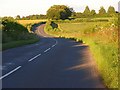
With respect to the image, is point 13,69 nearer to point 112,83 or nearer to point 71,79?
point 71,79

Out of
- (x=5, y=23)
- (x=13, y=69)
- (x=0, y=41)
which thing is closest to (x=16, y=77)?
(x=13, y=69)

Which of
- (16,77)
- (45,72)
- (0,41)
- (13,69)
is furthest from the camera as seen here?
(0,41)

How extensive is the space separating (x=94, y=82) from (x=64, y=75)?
210cm

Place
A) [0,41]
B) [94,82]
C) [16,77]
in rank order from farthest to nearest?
[0,41] < [16,77] < [94,82]

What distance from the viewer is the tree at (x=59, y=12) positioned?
170 m

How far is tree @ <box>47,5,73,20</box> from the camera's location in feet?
558

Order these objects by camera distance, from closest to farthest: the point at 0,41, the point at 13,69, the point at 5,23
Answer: the point at 13,69 → the point at 0,41 → the point at 5,23

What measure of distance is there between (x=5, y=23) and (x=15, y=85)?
41.0 meters

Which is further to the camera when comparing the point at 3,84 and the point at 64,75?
the point at 64,75

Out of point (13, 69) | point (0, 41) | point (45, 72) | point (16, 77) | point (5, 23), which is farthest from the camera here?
point (5, 23)

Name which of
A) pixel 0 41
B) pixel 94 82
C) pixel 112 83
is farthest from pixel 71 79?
pixel 0 41

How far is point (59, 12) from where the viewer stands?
554 ft

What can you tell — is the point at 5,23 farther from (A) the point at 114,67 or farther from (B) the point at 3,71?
(A) the point at 114,67

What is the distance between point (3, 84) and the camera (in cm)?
1310
